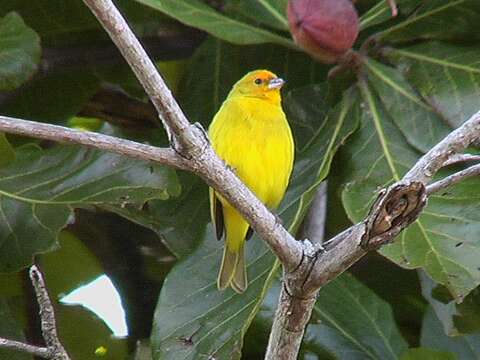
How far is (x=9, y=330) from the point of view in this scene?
9.14 ft

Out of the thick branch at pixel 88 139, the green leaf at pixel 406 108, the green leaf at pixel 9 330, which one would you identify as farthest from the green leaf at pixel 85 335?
the thick branch at pixel 88 139

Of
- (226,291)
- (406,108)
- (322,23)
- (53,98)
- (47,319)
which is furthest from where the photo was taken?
(53,98)

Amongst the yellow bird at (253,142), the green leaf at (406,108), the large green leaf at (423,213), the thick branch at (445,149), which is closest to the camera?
the thick branch at (445,149)

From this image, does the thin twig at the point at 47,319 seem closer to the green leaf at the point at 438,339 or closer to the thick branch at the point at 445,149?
the thick branch at the point at 445,149

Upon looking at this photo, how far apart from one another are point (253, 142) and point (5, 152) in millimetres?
789

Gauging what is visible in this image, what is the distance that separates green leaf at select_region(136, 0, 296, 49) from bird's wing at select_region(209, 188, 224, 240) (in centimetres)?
35

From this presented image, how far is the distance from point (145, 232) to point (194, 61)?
1.47 feet

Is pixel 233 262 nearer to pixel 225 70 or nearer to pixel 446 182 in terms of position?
pixel 225 70

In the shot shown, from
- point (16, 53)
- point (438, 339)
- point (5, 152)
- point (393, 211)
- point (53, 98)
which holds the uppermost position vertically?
point (53, 98)

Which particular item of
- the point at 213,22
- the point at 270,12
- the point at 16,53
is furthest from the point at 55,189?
the point at 270,12

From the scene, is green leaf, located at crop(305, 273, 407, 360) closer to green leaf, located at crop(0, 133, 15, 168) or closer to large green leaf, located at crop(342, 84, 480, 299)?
large green leaf, located at crop(342, 84, 480, 299)

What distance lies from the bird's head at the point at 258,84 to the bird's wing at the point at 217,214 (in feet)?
1.18

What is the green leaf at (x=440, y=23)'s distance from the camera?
2.82 meters

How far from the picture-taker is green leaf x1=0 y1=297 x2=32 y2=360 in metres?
2.78
